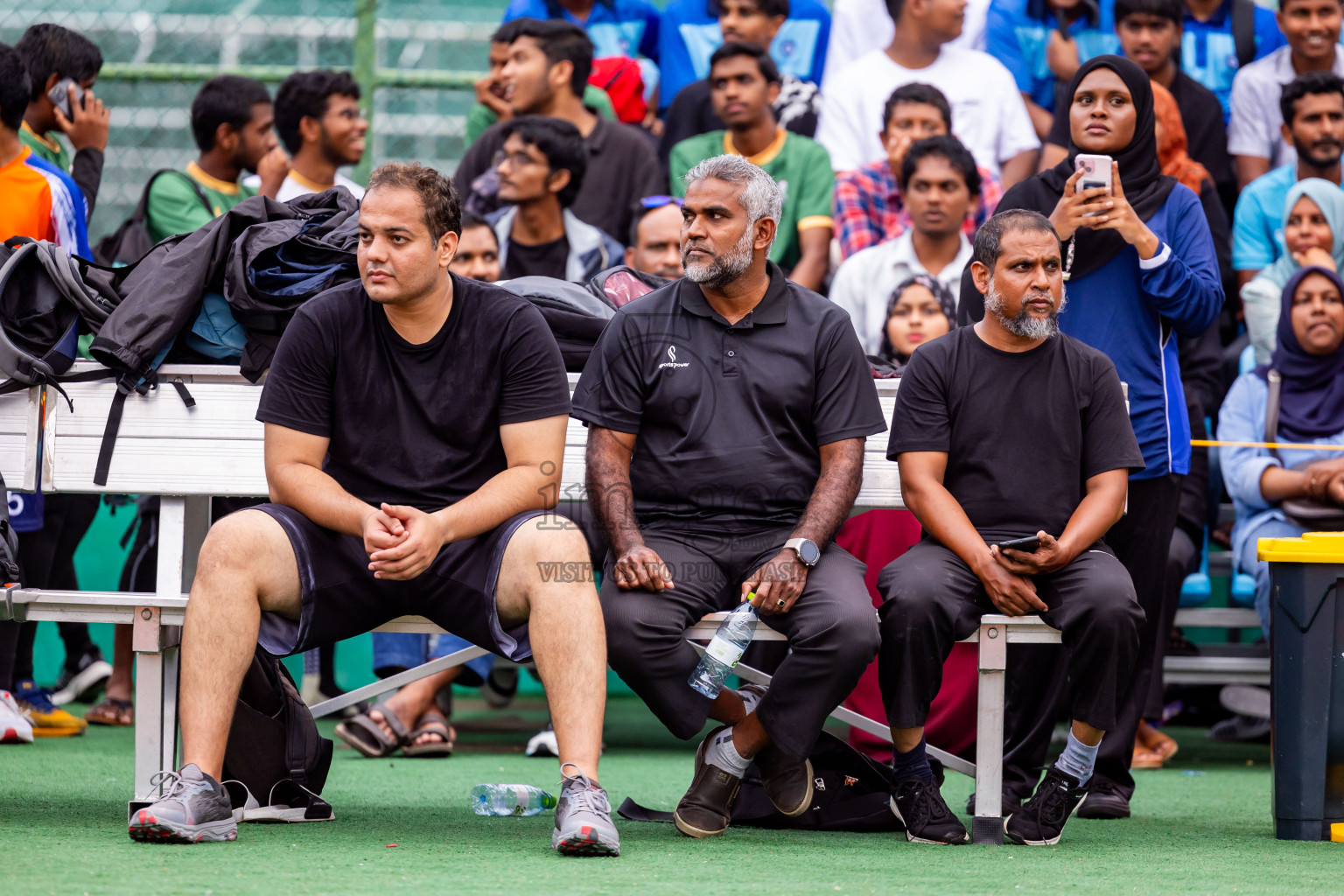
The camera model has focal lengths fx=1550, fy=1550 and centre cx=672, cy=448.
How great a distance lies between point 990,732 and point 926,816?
281mm

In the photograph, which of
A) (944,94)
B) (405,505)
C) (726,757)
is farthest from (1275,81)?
(405,505)

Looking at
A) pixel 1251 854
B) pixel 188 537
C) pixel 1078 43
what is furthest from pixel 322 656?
pixel 1078 43

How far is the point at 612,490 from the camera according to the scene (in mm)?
4281

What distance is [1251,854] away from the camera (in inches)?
156

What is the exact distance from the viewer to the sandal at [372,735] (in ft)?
18.9

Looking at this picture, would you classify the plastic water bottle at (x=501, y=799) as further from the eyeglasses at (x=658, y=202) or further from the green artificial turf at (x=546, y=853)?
the eyeglasses at (x=658, y=202)

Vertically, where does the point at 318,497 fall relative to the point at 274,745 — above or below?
above

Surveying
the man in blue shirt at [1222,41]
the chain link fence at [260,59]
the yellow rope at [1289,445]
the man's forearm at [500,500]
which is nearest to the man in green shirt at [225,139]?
the chain link fence at [260,59]

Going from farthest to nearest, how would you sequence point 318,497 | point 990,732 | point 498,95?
point 498,95 → point 990,732 → point 318,497

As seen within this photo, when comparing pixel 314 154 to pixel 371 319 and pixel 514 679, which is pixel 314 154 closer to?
pixel 514 679

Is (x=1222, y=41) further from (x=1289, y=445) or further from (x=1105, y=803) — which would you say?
(x=1105, y=803)

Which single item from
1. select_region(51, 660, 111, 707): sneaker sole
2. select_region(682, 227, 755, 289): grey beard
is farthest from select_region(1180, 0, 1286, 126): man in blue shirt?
select_region(51, 660, 111, 707): sneaker sole

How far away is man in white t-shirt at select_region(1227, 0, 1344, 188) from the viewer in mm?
7316

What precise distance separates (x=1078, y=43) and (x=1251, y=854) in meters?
4.86
